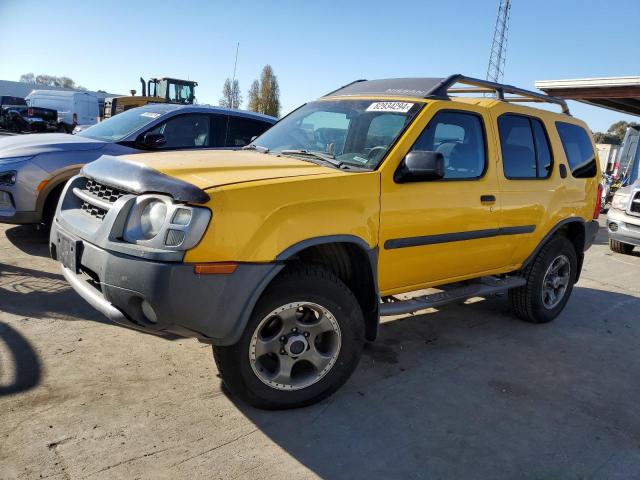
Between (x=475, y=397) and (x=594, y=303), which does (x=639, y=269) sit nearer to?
(x=594, y=303)

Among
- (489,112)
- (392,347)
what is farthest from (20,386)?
(489,112)

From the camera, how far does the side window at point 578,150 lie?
5027 mm

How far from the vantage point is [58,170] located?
5809 millimetres

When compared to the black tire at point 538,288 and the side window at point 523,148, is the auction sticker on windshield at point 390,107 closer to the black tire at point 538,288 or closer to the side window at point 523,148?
the side window at point 523,148

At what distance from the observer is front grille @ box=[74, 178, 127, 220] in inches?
119

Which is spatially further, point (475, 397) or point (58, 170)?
point (58, 170)

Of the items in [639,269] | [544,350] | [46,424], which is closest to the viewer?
[46,424]

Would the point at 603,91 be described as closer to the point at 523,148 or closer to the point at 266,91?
the point at 523,148

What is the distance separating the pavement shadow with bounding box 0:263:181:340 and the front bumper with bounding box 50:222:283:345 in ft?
4.94

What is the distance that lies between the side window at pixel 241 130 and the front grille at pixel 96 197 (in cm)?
381

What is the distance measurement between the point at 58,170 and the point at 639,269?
8.29 m

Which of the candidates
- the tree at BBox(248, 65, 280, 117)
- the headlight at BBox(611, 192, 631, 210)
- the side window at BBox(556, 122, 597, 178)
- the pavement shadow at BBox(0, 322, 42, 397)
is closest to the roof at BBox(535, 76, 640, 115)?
the headlight at BBox(611, 192, 631, 210)

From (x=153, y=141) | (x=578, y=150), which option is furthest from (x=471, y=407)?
(x=153, y=141)

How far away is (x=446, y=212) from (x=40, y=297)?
3500 millimetres
